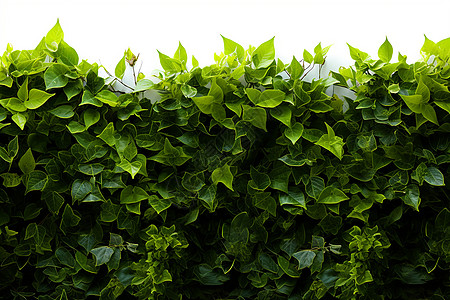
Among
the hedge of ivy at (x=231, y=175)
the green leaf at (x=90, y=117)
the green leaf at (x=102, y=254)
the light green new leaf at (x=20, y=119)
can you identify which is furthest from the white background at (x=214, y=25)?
the green leaf at (x=102, y=254)

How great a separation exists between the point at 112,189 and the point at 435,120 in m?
1.12

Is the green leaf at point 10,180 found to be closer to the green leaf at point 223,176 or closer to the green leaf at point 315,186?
the green leaf at point 223,176

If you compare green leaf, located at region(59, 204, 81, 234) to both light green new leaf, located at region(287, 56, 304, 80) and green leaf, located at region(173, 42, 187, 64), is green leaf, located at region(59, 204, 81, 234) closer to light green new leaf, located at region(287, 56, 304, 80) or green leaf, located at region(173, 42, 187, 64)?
green leaf, located at region(173, 42, 187, 64)

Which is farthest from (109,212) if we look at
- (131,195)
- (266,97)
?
(266,97)

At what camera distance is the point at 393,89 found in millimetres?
1671

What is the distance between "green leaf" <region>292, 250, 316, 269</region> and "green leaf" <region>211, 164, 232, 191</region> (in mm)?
340

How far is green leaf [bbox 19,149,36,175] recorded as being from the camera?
5.63 ft

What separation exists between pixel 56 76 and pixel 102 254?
2.08ft

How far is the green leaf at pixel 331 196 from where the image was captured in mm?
1699

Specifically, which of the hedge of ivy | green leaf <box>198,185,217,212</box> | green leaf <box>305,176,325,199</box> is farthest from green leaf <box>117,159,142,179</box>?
green leaf <box>305,176,325,199</box>

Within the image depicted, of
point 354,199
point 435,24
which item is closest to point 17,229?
point 354,199

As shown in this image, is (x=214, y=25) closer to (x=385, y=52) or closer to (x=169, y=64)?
(x=169, y=64)

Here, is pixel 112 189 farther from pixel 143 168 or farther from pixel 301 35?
pixel 301 35

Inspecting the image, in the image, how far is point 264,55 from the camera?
174 centimetres
